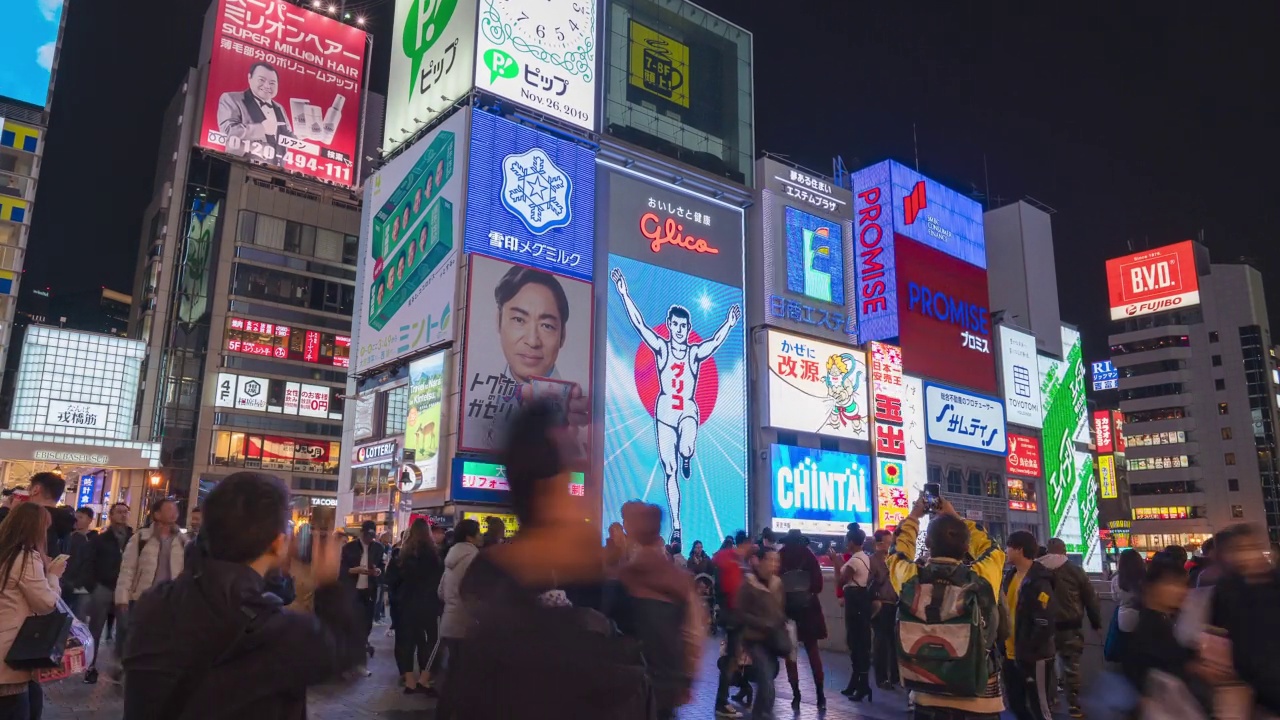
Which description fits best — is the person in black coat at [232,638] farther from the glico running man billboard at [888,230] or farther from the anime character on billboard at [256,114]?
the anime character on billboard at [256,114]

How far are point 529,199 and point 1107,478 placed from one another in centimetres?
7051

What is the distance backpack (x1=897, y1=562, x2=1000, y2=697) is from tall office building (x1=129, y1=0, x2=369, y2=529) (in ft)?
164

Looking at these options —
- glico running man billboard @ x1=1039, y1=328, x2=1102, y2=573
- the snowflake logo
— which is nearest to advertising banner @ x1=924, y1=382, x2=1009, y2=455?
glico running man billboard @ x1=1039, y1=328, x2=1102, y2=573

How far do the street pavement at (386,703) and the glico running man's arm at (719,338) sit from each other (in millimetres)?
21818

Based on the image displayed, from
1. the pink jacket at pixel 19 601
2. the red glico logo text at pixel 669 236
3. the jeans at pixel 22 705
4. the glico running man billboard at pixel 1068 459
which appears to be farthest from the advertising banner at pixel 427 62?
the glico running man billboard at pixel 1068 459

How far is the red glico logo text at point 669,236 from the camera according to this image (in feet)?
107

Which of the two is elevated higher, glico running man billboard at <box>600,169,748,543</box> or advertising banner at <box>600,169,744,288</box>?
advertising banner at <box>600,169,744,288</box>

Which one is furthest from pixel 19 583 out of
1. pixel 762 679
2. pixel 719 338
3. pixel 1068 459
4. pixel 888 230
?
pixel 1068 459

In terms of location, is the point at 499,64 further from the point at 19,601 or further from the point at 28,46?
the point at 28,46

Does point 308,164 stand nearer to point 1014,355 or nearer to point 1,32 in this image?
point 1,32

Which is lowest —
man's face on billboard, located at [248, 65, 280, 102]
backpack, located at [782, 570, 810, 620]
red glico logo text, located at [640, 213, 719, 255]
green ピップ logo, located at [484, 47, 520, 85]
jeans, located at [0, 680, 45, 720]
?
jeans, located at [0, 680, 45, 720]

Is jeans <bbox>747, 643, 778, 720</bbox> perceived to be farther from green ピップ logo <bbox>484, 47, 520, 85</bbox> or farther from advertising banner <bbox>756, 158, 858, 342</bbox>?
advertising banner <bbox>756, 158, 858, 342</bbox>

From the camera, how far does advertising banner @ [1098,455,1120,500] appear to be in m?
77.9

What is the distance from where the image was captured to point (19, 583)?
13.2ft
